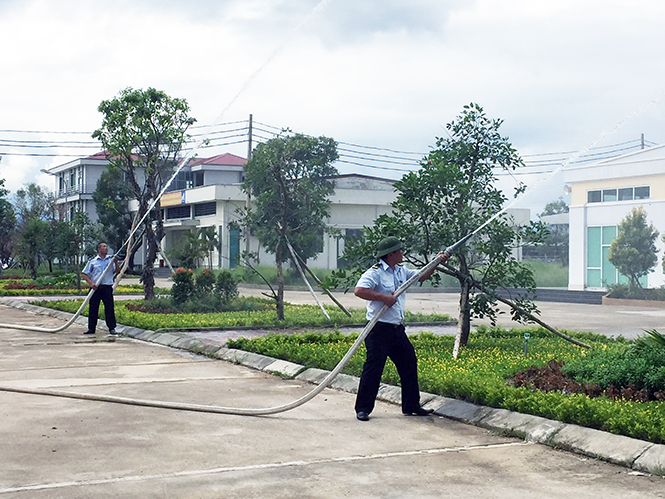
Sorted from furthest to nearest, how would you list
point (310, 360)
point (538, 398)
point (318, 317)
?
point (318, 317) → point (310, 360) → point (538, 398)

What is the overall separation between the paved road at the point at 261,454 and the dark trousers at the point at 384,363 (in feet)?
0.64

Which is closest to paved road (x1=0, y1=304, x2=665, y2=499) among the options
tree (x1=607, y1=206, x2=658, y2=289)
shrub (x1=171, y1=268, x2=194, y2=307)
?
shrub (x1=171, y1=268, x2=194, y2=307)

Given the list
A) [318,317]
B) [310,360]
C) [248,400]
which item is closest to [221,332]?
[318,317]

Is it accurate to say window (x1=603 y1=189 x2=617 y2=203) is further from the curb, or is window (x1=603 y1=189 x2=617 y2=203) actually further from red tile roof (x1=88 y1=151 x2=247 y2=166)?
the curb

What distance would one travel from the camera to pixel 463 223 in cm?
1127

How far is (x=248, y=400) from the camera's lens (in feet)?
28.2

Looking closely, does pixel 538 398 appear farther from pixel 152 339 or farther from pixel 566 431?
pixel 152 339

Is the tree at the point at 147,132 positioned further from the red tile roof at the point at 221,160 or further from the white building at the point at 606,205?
the red tile roof at the point at 221,160

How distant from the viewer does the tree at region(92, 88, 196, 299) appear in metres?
21.1

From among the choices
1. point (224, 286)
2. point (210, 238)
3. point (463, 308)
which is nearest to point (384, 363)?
point (463, 308)

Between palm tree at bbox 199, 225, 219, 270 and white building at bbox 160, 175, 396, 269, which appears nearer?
palm tree at bbox 199, 225, 219, 270

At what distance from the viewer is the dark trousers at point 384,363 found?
768cm

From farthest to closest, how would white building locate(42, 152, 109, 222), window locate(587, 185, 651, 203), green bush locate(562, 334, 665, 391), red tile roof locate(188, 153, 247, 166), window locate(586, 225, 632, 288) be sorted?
white building locate(42, 152, 109, 222) → red tile roof locate(188, 153, 247, 166) → window locate(586, 225, 632, 288) → window locate(587, 185, 651, 203) → green bush locate(562, 334, 665, 391)

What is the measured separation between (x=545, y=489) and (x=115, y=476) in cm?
281
